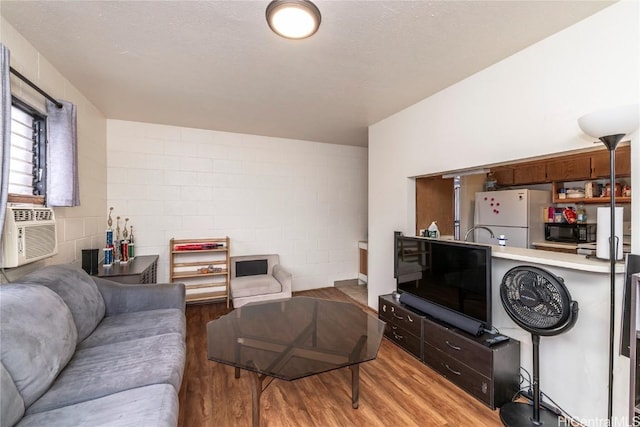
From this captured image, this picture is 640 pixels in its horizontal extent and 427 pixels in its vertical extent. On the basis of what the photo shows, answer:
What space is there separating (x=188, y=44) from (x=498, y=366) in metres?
3.02

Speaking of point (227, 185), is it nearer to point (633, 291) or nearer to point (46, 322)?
point (46, 322)

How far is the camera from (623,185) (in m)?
3.09

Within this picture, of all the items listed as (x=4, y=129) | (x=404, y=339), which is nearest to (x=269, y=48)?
(x=4, y=129)

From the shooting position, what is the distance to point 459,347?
1993mm

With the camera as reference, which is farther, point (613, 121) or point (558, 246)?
point (558, 246)

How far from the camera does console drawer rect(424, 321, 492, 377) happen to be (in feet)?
5.98

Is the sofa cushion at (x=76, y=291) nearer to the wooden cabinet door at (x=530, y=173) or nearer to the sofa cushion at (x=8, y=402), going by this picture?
the sofa cushion at (x=8, y=402)

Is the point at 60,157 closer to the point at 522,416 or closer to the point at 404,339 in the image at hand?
the point at 404,339

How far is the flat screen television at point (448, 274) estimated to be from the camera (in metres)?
2.00

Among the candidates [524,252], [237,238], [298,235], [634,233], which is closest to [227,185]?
[237,238]

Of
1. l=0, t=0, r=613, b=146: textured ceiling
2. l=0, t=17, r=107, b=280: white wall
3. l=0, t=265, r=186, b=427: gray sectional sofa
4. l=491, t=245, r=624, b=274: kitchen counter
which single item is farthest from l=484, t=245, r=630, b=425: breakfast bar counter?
l=0, t=17, r=107, b=280: white wall

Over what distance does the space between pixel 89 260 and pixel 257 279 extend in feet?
5.77

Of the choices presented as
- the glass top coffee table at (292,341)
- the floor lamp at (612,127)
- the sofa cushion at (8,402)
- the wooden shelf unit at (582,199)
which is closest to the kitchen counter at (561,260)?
the floor lamp at (612,127)

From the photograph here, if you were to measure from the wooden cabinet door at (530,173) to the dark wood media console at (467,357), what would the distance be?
2.76m
